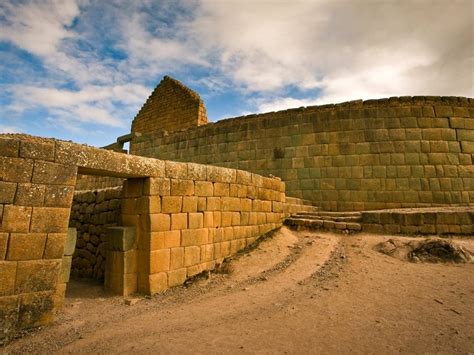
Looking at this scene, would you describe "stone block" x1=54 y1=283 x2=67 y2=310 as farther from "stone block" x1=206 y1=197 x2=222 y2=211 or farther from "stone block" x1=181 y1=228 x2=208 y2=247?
"stone block" x1=206 y1=197 x2=222 y2=211

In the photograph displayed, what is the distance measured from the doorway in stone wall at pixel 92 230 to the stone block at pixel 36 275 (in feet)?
5.37

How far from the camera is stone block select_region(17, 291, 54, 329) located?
332 centimetres

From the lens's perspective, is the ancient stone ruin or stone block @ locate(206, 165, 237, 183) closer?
the ancient stone ruin

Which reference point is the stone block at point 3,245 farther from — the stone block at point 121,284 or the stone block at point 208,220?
the stone block at point 208,220

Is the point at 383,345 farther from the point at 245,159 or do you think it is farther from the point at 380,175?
the point at 245,159

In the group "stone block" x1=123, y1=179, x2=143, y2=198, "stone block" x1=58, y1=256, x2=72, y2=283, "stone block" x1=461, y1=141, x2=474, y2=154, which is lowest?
"stone block" x1=58, y1=256, x2=72, y2=283

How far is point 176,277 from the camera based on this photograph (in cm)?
504

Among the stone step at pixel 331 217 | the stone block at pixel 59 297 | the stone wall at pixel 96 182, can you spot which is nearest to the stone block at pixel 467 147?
the stone step at pixel 331 217

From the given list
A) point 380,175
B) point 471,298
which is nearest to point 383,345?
point 471,298

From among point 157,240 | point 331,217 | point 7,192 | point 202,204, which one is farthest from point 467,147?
point 7,192

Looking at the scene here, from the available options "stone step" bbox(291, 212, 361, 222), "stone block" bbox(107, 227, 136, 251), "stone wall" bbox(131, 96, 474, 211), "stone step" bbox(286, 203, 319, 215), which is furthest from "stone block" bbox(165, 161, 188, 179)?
"stone wall" bbox(131, 96, 474, 211)

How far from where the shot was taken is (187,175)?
5414mm

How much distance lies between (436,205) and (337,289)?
679 cm

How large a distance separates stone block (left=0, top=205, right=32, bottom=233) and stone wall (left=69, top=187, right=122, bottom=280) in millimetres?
2070
